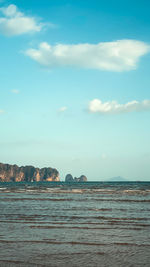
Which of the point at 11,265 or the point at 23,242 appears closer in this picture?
the point at 11,265

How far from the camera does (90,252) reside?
33.1 feet

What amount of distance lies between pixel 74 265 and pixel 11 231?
6.27 metres

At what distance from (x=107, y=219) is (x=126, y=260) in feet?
29.5

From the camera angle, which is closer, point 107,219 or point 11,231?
point 11,231

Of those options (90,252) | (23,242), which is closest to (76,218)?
(23,242)

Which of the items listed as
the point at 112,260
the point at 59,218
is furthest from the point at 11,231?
the point at 112,260

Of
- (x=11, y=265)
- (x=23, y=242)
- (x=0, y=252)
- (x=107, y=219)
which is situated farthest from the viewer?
(x=107, y=219)

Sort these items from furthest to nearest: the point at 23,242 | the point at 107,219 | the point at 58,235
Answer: the point at 107,219, the point at 58,235, the point at 23,242

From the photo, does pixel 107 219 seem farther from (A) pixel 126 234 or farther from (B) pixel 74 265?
(B) pixel 74 265

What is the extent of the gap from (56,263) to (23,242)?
10.7 ft

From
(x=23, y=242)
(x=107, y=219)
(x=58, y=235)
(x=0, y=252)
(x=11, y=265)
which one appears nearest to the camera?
(x=11, y=265)

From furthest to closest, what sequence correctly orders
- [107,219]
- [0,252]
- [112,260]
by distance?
[107,219] < [0,252] < [112,260]

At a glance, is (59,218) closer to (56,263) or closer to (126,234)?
(126,234)

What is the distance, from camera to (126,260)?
913 centimetres
